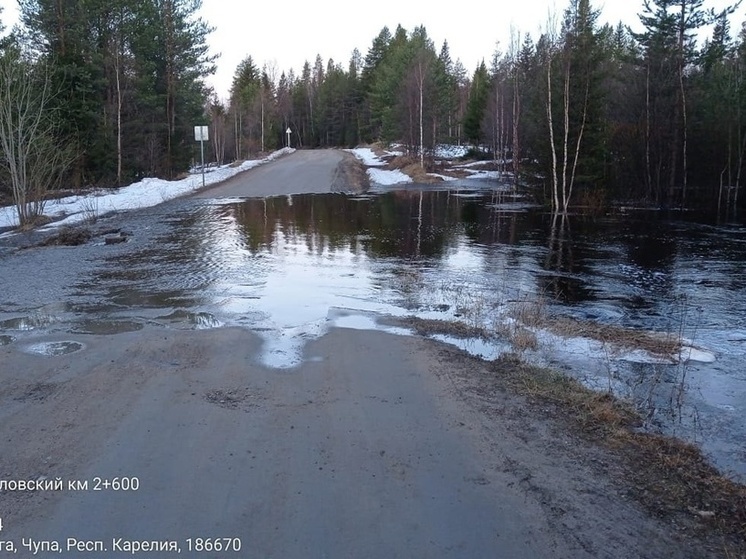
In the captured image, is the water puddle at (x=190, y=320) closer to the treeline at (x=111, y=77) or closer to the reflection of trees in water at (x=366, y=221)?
the reflection of trees in water at (x=366, y=221)

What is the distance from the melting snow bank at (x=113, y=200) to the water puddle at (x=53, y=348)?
14358 mm

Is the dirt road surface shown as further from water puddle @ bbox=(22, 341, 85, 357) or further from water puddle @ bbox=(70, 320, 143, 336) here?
water puddle @ bbox=(70, 320, 143, 336)

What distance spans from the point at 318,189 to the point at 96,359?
29575 millimetres

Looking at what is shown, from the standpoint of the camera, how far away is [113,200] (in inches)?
1081

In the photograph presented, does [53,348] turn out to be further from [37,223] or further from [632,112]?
[632,112]

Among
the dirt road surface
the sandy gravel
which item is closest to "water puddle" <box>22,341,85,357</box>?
the dirt road surface

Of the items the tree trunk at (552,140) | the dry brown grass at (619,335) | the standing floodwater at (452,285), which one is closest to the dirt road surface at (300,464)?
the standing floodwater at (452,285)

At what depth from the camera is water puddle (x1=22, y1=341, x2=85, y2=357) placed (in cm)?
707

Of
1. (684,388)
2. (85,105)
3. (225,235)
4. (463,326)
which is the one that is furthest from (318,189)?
(684,388)

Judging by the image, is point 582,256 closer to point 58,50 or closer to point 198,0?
point 58,50

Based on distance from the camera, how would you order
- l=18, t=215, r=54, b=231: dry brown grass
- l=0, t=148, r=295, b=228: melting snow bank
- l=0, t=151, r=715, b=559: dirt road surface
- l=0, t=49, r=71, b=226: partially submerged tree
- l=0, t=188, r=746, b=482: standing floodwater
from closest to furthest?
1. l=0, t=151, r=715, b=559: dirt road surface
2. l=0, t=188, r=746, b=482: standing floodwater
3. l=0, t=49, r=71, b=226: partially submerged tree
4. l=18, t=215, r=54, b=231: dry brown grass
5. l=0, t=148, r=295, b=228: melting snow bank

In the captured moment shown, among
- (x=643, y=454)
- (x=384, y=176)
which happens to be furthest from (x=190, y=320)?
(x=384, y=176)

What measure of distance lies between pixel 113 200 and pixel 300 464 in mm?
25755

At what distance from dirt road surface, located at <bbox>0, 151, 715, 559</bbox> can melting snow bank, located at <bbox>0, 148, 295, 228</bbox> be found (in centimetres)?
1673
